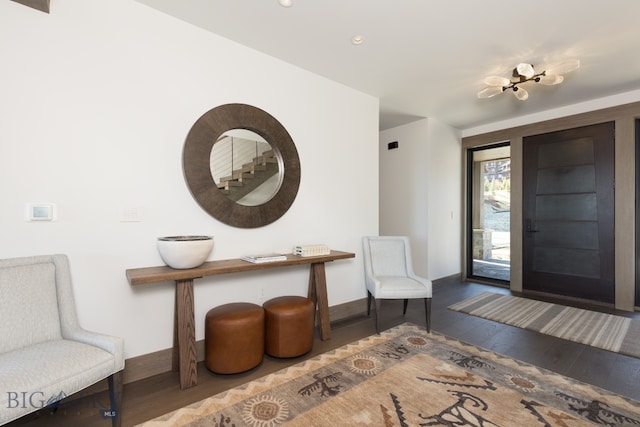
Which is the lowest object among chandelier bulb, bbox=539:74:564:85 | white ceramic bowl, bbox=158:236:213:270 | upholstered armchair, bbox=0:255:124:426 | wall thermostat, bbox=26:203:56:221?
upholstered armchair, bbox=0:255:124:426

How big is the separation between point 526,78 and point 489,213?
282 centimetres

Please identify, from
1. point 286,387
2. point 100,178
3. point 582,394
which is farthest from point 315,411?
point 100,178

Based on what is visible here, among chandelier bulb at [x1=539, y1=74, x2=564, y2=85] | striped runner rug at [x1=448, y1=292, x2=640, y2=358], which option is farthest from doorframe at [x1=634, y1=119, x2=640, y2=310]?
chandelier bulb at [x1=539, y1=74, x2=564, y2=85]

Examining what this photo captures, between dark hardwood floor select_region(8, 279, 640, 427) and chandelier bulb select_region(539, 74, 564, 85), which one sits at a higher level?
chandelier bulb select_region(539, 74, 564, 85)

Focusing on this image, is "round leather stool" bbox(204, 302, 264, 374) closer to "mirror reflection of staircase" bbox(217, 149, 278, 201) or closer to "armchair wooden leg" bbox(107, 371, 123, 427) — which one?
"armchair wooden leg" bbox(107, 371, 123, 427)

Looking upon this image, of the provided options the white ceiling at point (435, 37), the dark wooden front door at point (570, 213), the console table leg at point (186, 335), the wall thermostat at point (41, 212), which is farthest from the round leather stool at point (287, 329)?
the dark wooden front door at point (570, 213)

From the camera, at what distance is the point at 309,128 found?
2.98 metres

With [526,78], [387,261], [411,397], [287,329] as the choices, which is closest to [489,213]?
[526,78]

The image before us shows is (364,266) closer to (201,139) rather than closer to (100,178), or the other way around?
(201,139)

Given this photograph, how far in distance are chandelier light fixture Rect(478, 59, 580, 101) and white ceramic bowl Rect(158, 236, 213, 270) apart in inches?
123

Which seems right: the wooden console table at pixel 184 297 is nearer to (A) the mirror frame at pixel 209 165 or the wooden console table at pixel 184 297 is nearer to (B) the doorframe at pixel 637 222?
(A) the mirror frame at pixel 209 165

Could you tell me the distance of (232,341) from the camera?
6.61 ft

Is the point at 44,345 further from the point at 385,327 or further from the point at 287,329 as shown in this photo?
the point at 385,327

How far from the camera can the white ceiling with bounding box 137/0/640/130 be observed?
206 centimetres
